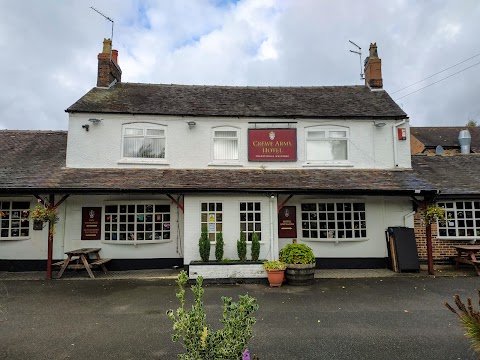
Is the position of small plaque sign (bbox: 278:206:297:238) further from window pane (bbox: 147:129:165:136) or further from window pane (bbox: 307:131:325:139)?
window pane (bbox: 147:129:165:136)

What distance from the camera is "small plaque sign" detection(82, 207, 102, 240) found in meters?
11.3

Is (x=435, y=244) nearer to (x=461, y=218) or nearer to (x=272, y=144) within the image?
(x=461, y=218)

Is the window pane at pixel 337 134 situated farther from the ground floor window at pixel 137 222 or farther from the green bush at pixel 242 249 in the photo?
the ground floor window at pixel 137 222

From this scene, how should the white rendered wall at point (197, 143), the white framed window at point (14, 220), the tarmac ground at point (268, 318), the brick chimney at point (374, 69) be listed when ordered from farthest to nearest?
the brick chimney at point (374, 69), the white rendered wall at point (197, 143), the white framed window at point (14, 220), the tarmac ground at point (268, 318)

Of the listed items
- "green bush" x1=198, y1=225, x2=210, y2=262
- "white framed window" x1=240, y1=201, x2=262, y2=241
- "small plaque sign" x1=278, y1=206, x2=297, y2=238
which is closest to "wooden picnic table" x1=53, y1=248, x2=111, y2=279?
"green bush" x1=198, y1=225, x2=210, y2=262

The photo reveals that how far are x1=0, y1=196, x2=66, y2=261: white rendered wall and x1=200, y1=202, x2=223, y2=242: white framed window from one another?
201 inches

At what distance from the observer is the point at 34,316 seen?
6496 mm

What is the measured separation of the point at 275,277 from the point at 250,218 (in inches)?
91.7

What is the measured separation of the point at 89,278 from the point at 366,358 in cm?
856

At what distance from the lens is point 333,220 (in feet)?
38.1

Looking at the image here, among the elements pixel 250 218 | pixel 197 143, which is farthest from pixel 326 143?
pixel 197 143

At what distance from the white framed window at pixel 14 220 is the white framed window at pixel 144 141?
13.3 feet

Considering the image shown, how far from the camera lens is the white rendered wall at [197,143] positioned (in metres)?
11.7

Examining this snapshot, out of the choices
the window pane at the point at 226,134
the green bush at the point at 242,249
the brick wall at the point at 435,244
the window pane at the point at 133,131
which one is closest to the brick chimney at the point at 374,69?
the brick wall at the point at 435,244
